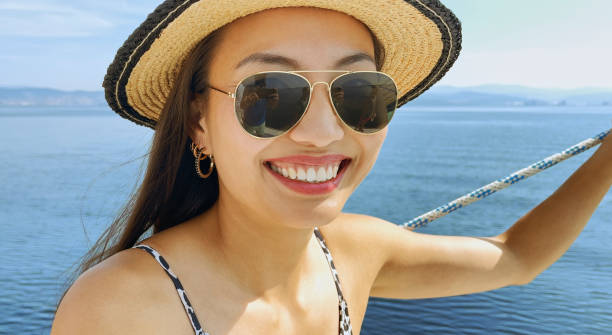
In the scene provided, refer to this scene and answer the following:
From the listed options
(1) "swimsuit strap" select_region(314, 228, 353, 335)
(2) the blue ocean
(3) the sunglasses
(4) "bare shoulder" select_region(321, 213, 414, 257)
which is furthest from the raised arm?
(2) the blue ocean

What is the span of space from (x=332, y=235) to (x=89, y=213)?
58.1 feet

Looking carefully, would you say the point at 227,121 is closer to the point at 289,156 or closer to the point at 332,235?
the point at 289,156

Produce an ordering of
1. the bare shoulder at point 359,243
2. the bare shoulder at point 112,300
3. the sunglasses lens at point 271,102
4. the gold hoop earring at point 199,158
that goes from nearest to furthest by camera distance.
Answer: the bare shoulder at point 112,300 → the sunglasses lens at point 271,102 → the gold hoop earring at point 199,158 → the bare shoulder at point 359,243

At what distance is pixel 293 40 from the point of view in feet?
5.56

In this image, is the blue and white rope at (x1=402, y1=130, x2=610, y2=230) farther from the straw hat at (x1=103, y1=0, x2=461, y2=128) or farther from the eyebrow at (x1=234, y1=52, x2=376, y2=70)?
the eyebrow at (x1=234, y1=52, x2=376, y2=70)

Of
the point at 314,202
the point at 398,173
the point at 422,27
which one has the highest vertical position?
the point at 422,27

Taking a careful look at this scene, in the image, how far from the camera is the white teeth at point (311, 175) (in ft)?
5.74

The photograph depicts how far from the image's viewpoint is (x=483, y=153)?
39000 mm

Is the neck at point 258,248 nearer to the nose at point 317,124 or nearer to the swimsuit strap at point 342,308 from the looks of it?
the swimsuit strap at point 342,308

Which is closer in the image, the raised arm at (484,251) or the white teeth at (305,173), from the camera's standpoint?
the white teeth at (305,173)

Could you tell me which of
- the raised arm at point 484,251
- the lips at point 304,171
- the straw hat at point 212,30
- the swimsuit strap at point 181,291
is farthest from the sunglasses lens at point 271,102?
the raised arm at point 484,251

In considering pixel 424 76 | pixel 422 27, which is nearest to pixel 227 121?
pixel 422 27

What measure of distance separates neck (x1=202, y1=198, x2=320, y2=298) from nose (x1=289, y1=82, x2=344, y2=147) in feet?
1.36

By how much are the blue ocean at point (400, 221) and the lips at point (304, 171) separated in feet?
2.39
